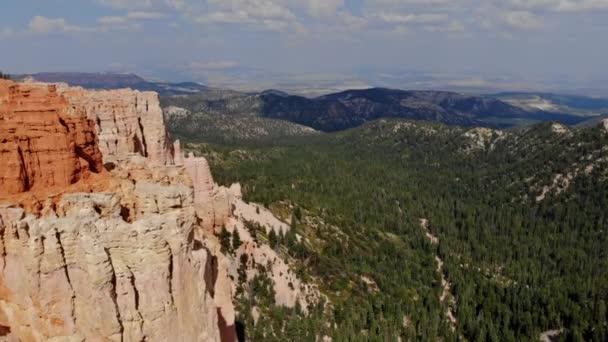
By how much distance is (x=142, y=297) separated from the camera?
26.8m

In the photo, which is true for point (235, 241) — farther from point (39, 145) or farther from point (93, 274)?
point (93, 274)

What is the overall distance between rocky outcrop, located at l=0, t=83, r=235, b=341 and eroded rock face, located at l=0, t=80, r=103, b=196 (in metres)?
0.06

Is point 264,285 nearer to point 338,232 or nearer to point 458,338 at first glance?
point 458,338

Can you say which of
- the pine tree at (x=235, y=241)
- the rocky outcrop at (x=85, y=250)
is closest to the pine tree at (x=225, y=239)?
the pine tree at (x=235, y=241)

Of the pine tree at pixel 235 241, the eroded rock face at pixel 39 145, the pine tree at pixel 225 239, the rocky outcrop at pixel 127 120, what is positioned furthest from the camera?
the pine tree at pixel 235 241

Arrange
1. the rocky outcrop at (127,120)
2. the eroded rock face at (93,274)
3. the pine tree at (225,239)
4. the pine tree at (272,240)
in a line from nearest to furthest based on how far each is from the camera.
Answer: the eroded rock face at (93,274) → the rocky outcrop at (127,120) → the pine tree at (225,239) → the pine tree at (272,240)

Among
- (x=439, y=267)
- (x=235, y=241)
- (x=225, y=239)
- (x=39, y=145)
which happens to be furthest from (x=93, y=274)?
(x=439, y=267)

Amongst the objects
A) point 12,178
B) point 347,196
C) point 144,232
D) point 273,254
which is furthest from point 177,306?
point 347,196

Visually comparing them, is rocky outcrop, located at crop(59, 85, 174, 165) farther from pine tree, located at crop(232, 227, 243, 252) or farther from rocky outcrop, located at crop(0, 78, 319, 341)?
rocky outcrop, located at crop(0, 78, 319, 341)

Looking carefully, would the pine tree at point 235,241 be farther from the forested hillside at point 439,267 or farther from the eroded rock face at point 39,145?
the eroded rock face at point 39,145

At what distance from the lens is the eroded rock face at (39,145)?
92.9 ft

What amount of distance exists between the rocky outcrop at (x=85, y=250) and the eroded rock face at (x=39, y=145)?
2.2 inches

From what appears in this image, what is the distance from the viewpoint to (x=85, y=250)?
84.6 ft

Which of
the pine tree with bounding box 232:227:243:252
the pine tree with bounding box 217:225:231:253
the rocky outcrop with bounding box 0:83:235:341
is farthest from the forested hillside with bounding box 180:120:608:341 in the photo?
the rocky outcrop with bounding box 0:83:235:341
